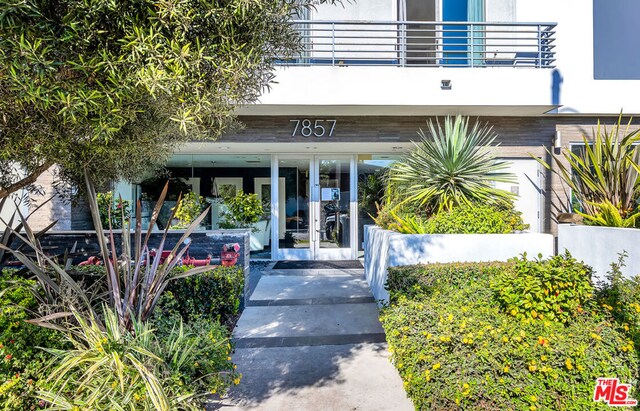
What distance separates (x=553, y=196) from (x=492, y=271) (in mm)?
5259

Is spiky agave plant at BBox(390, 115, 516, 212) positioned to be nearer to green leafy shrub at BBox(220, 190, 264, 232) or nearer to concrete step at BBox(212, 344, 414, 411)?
concrete step at BBox(212, 344, 414, 411)

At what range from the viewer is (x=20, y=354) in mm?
2496

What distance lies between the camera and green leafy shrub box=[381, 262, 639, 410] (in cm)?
231

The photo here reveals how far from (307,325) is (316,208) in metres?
5.08

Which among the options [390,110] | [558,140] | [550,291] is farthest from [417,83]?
[550,291]

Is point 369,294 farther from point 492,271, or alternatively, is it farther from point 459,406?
point 459,406

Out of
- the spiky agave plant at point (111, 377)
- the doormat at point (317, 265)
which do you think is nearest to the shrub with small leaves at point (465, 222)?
the doormat at point (317, 265)

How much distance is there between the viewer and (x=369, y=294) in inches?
253

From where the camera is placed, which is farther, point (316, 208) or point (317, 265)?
point (316, 208)

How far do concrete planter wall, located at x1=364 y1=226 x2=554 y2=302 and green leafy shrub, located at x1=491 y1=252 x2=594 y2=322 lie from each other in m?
2.05

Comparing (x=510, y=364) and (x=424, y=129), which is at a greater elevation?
(x=424, y=129)

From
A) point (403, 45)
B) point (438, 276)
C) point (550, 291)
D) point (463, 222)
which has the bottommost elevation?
point (438, 276)

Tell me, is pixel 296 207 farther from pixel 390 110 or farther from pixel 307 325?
pixel 307 325

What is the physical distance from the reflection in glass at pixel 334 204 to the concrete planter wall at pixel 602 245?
5.06 meters
